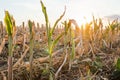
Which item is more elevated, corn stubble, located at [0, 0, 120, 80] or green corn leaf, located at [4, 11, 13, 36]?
green corn leaf, located at [4, 11, 13, 36]

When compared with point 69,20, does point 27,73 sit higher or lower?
lower

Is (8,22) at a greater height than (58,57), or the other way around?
(8,22)

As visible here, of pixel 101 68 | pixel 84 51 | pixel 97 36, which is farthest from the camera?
pixel 97 36

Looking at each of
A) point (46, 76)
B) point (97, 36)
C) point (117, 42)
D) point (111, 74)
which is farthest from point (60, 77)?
point (117, 42)

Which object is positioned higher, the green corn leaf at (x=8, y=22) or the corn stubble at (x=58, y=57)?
the green corn leaf at (x=8, y=22)

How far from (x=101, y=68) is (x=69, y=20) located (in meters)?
0.47

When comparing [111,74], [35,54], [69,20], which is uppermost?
[69,20]

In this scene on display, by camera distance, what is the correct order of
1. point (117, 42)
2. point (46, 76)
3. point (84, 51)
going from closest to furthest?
point (46, 76), point (84, 51), point (117, 42)

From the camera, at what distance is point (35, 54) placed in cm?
273

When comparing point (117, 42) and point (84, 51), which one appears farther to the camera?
point (117, 42)

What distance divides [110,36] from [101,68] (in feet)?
4.46

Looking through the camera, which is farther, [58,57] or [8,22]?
[58,57]

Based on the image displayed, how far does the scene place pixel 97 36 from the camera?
332 cm

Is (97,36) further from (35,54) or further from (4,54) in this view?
(4,54)
